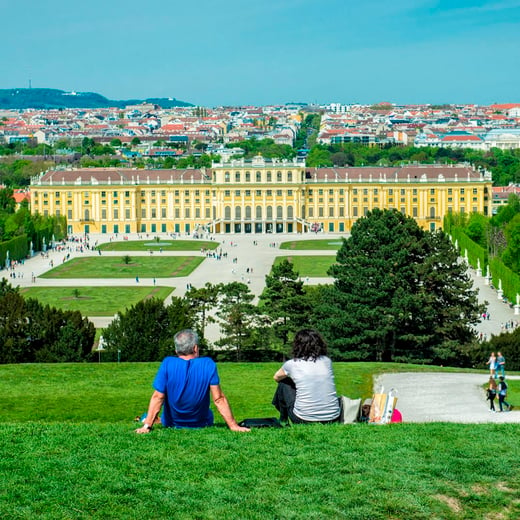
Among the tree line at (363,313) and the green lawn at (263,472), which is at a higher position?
the green lawn at (263,472)

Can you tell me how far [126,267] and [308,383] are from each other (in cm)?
5191

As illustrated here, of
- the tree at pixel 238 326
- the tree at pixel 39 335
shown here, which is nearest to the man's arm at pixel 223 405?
the tree at pixel 39 335

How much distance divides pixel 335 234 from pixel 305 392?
75.3 m

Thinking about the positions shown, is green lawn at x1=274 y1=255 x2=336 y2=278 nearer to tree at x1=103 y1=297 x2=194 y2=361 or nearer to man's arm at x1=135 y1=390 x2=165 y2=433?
tree at x1=103 y1=297 x2=194 y2=361

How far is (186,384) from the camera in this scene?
30.0 feet

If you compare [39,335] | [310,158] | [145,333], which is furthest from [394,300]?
[310,158]

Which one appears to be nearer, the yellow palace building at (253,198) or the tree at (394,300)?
the tree at (394,300)

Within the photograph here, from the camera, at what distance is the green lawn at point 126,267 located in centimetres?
5731

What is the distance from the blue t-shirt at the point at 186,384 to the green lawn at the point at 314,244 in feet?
202

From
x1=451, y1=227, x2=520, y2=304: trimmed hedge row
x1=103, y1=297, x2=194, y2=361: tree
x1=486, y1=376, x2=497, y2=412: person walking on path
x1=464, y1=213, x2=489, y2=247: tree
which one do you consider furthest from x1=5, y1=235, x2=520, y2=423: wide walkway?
x1=464, y1=213, x2=489, y2=247: tree

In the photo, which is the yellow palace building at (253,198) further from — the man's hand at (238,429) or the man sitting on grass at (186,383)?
the man sitting on grass at (186,383)

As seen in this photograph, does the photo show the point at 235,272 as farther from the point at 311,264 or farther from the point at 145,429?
the point at 145,429

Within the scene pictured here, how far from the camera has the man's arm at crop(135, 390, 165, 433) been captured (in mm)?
9117

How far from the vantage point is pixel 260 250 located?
71.1 meters
